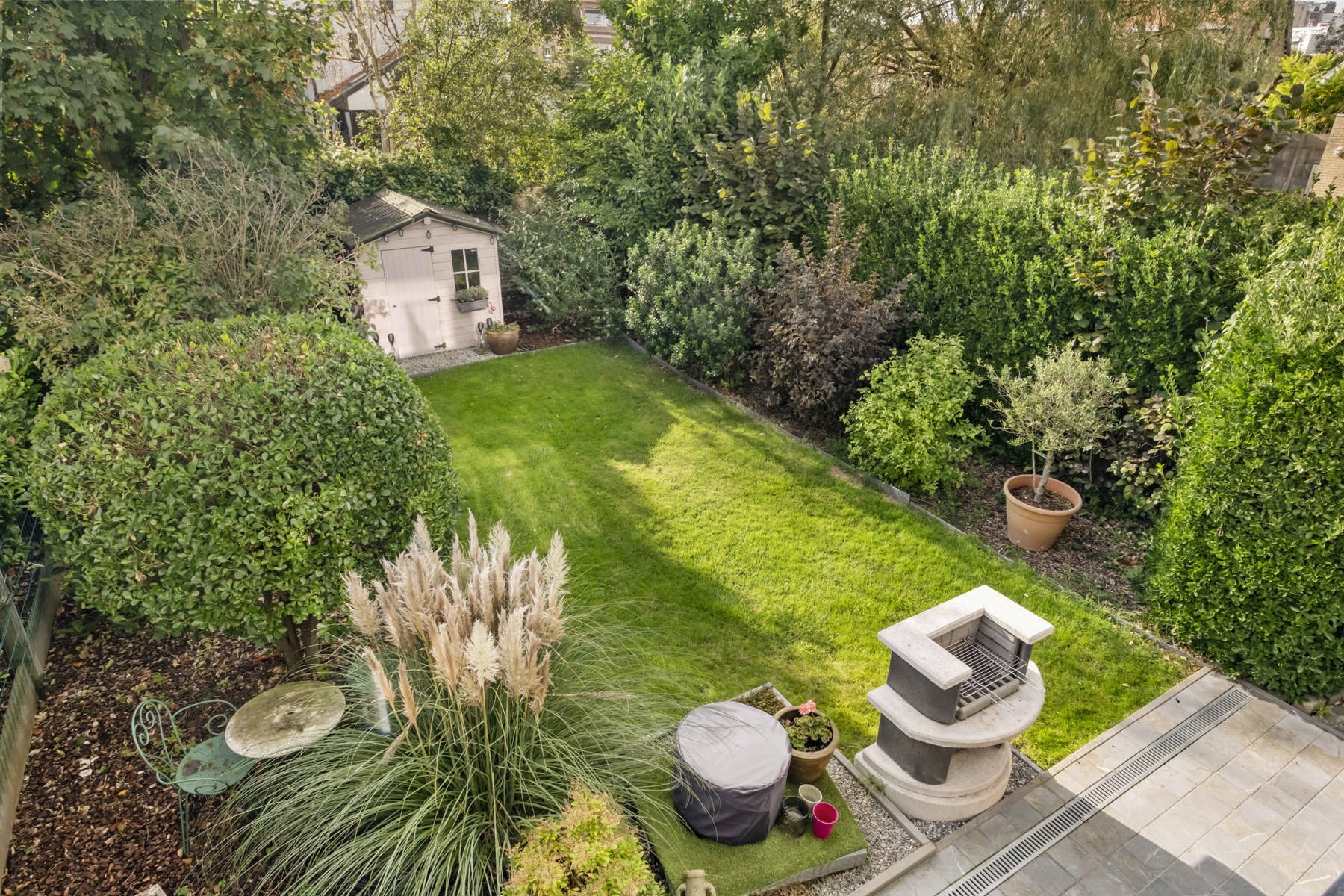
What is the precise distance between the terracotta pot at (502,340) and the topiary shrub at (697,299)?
1890mm

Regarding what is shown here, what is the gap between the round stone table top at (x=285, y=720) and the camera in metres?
3.47

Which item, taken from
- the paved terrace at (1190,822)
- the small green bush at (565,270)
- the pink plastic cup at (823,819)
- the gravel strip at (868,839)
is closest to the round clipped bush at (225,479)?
the pink plastic cup at (823,819)

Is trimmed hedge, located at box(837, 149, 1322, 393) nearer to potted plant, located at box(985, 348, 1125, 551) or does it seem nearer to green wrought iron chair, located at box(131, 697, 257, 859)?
potted plant, located at box(985, 348, 1125, 551)

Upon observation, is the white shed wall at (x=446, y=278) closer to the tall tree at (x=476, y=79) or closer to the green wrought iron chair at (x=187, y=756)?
the tall tree at (x=476, y=79)

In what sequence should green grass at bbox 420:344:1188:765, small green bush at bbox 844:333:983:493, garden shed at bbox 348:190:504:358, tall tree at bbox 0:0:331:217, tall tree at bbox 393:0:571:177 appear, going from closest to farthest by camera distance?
1. green grass at bbox 420:344:1188:765
2. tall tree at bbox 0:0:331:217
3. small green bush at bbox 844:333:983:493
4. garden shed at bbox 348:190:504:358
5. tall tree at bbox 393:0:571:177

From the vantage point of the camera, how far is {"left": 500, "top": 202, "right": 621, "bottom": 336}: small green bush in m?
11.4

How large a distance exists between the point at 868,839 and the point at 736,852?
833mm

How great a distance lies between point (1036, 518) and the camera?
635 centimetres

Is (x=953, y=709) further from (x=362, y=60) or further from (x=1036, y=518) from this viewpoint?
(x=362, y=60)

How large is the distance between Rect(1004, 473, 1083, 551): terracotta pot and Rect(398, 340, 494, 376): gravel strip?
7.70 metres

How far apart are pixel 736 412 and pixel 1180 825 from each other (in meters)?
6.16

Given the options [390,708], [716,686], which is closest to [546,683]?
[390,708]

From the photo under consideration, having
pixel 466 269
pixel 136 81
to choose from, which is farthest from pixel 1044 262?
pixel 136 81

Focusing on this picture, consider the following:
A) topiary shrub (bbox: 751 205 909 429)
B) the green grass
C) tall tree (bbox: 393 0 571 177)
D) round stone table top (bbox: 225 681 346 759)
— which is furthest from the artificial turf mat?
tall tree (bbox: 393 0 571 177)
